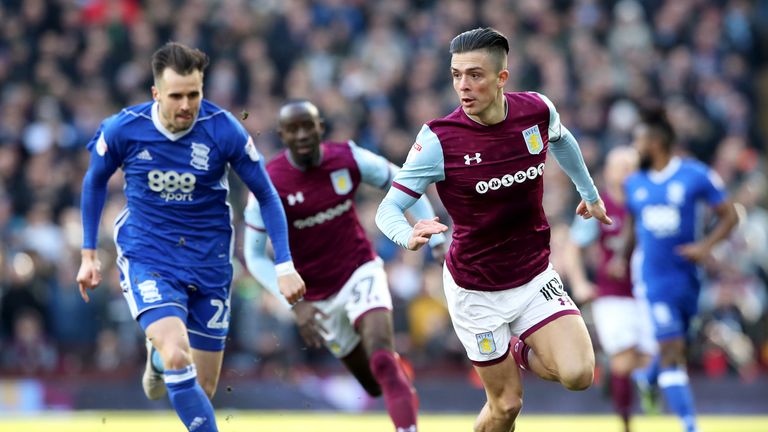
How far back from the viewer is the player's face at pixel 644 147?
35.8 ft

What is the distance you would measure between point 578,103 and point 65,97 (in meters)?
7.56

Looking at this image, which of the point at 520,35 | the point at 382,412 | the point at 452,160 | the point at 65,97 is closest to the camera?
the point at 452,160

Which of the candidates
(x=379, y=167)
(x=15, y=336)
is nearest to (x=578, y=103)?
(x=15, y=336)

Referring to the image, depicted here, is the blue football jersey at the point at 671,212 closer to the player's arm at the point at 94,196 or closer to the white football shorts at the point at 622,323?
the white football shorts at the point at 622,323

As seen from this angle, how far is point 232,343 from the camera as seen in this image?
52.4 feet

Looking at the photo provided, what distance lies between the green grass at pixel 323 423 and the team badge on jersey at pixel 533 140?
5822mm

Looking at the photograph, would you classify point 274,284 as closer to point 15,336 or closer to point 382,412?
point 382,412

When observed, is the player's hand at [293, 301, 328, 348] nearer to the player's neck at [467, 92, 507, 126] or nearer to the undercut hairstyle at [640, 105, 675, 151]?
the player's neck at [467, 92, 507, 126]

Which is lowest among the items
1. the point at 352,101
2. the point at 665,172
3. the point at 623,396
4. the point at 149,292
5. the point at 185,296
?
the point at 623,396

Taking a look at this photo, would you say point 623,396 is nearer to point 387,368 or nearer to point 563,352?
point 387,368

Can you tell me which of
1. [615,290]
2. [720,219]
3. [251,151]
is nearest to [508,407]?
[251,151]

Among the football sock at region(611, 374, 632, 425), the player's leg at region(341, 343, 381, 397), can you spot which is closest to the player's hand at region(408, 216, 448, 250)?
the player's leg at region(341, 343, 381, 397)

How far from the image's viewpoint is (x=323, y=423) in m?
14.2

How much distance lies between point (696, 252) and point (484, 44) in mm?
4142
